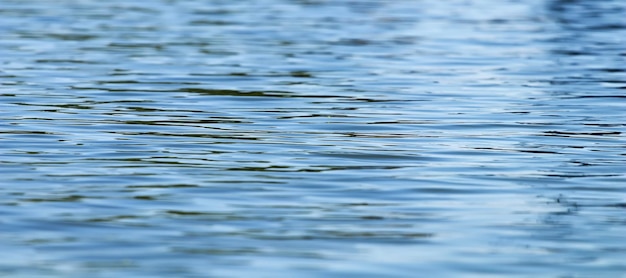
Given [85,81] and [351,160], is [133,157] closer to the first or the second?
[351,160]

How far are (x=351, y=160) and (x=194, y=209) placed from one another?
6.60 feet

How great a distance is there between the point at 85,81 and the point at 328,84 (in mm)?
2492

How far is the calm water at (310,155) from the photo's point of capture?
670 centimetres

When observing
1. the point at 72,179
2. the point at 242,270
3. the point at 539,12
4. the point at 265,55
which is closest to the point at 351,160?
the point at 72,179

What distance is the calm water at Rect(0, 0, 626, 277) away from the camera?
670cm

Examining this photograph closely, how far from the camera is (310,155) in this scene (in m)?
9.74

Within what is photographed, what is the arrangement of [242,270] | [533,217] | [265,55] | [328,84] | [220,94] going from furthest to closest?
[265,55] < [328,84] < [220,94] < [533,217] < [242,270]

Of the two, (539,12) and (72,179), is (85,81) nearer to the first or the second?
(72,179)

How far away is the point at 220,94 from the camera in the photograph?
528 inches

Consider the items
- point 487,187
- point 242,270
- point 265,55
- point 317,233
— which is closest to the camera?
point 242,270

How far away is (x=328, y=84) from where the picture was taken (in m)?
14.4

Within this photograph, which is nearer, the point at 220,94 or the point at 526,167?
the point at 526,167

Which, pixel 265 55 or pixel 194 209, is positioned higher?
pixel 194 209

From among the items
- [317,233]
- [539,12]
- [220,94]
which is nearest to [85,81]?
[220,94]
